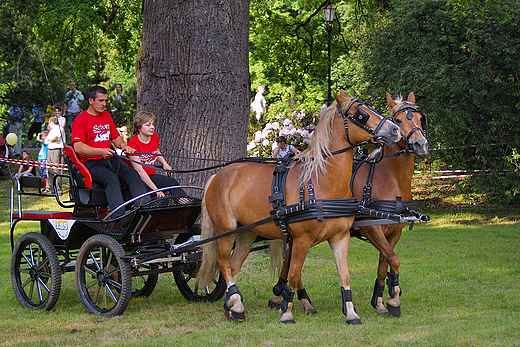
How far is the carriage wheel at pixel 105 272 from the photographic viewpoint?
19.2 ft

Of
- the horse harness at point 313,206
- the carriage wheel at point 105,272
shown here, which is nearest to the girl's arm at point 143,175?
the carriage wheel at point 105,272

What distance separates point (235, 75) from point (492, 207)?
408 inches

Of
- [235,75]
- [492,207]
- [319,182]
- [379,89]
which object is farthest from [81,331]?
[492,207]

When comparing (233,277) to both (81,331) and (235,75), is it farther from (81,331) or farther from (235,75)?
(235,75)

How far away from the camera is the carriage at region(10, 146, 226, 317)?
19.7 ft

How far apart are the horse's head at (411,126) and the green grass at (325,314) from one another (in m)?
1.62

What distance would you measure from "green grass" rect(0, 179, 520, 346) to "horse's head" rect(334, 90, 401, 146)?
5.53ft

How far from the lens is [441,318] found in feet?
18.3

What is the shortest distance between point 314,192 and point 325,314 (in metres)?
1.35

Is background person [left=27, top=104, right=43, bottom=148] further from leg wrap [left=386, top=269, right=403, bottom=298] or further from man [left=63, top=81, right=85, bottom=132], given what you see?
leg wrap [left=386, top=269, right=403, bottom=298]

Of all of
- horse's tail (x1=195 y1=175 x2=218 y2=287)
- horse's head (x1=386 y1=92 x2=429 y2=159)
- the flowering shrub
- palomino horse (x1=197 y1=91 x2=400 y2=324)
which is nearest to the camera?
palomino horse (x1=197 y1=91 x2=400 y2=324)

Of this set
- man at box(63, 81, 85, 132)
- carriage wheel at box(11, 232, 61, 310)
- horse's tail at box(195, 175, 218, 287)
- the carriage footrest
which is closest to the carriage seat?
the carriage footrest

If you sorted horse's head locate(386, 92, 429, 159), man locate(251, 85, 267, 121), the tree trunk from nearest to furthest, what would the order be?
horse's head locate(386, 92, 429, 159) → the tree trunk → man locate(251, 85, 267, 121)

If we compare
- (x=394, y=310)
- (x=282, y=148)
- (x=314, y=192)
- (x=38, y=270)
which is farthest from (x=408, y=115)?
(x=282, y=148)
